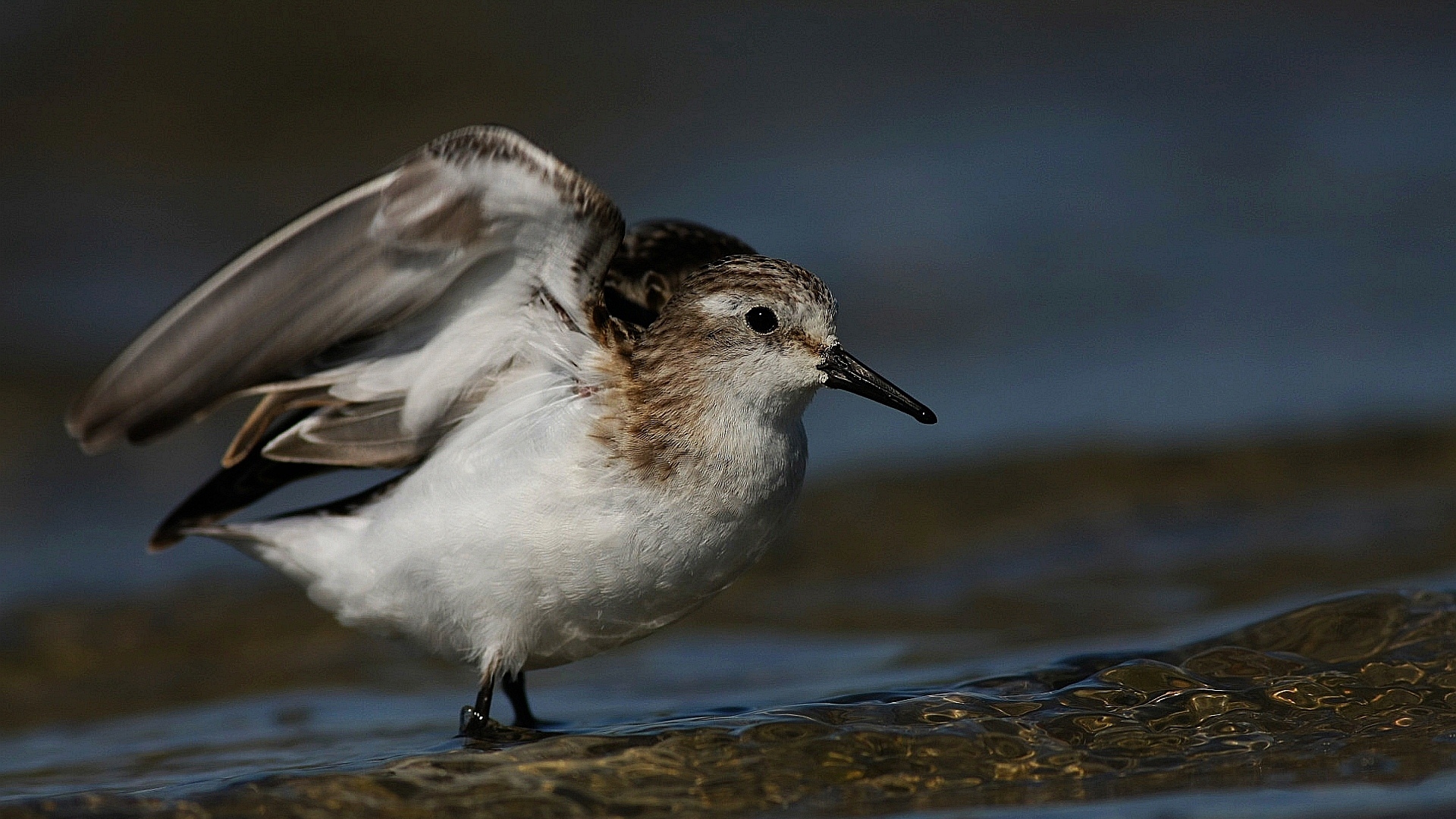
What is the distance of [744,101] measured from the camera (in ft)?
49.3

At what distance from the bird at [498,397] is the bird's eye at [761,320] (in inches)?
0.4

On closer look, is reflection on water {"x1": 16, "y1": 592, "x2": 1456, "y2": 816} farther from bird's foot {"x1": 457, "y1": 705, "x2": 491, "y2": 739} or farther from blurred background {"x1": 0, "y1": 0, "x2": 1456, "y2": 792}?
blurred background {"x1": 0, "y1": 0, "x2": 1456, "y2": 792}

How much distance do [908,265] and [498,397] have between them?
23.2 feet

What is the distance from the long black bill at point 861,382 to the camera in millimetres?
5426

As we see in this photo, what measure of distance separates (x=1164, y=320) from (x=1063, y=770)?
23.1ft

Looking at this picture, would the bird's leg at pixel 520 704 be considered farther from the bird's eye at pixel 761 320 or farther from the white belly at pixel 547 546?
the bird's eye at pixel 761 320

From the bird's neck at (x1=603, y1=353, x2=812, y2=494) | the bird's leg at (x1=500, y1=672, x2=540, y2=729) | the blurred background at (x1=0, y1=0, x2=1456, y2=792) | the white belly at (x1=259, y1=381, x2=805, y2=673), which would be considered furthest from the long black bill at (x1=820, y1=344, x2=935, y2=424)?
the bird's leg at (x1=500, y1=672, x2=540, y2=729)

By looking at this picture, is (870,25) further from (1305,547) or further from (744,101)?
(1305,547)

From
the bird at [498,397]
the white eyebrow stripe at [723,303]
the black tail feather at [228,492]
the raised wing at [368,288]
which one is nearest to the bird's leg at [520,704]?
the bird at [498,397]

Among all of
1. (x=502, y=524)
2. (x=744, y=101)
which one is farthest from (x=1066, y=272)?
(x=502, y=524)

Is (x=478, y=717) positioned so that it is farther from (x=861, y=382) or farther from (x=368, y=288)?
(x=861, y=382)

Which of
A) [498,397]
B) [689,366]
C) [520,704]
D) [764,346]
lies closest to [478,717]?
[520,704]

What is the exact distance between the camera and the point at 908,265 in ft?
40.6

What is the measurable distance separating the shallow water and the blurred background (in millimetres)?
41
